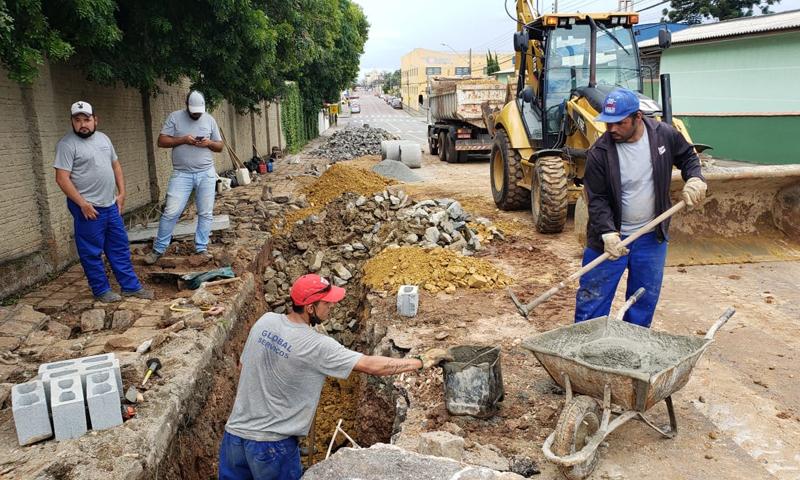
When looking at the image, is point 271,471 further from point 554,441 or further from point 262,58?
point 262,58

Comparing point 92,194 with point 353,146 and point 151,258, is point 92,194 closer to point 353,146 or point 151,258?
point 151,258

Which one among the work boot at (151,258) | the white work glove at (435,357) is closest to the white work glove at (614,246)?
the white work glove at (435,357)

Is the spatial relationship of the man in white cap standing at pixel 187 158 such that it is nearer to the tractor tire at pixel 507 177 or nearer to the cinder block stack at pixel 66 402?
the cinder block stack at pixel 66 402

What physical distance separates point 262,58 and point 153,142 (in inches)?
122

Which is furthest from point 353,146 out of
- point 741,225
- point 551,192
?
point 741,225

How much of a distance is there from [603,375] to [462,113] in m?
14.6

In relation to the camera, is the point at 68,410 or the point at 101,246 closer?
the point at 68,410

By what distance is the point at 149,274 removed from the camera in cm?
664

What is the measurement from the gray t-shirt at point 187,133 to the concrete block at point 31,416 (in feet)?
12.5

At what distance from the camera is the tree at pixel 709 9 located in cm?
3681

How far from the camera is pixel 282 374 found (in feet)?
10.8

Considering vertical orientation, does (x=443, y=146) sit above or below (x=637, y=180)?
above

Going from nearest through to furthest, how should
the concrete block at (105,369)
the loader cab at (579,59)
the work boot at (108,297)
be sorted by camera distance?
1. the concrete block at (105,369)
2. the work boot at (108,297)
3. the loader cab at (579,59)

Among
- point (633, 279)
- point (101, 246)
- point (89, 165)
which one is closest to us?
point (633, 279)
